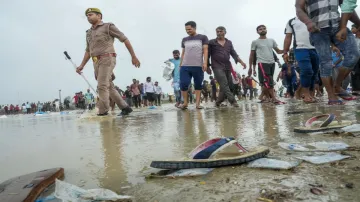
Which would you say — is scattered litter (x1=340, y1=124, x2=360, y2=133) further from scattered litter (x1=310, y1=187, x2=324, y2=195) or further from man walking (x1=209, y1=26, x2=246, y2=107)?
man walking (x1=209, y1=26, x2=246, y2=107)

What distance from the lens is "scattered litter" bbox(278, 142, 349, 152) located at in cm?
151

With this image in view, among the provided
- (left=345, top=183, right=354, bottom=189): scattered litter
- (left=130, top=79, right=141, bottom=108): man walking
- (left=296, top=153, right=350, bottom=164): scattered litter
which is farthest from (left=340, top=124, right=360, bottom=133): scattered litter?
(left=130, top=79, right=141, bottom=108): man walking

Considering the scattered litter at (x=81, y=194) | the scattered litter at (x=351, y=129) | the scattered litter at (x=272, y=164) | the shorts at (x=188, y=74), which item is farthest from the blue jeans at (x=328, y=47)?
the scattered litter at (x=81, y=194)

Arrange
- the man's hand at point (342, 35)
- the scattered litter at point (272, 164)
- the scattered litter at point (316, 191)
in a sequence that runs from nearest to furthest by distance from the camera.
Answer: the scattered litter at point (316, 191) < the scattered litter at point (272, 164) < the man's hand at point (342, 35)

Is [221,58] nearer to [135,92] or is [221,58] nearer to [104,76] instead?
[104,76]

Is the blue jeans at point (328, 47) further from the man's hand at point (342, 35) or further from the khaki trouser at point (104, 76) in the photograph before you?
the khaki trouser at point (104, 76)

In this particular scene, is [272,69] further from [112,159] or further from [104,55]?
[112,159]

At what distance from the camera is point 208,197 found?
101 centimetres

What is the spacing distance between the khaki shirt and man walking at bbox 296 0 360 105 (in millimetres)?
2862

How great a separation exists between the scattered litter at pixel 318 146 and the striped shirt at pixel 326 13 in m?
2.96

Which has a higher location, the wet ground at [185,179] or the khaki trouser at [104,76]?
the khaki trouser at [104,76]

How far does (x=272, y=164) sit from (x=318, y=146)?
0.46 meters

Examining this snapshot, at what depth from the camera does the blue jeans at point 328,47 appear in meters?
4.14

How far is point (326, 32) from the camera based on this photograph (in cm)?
414
